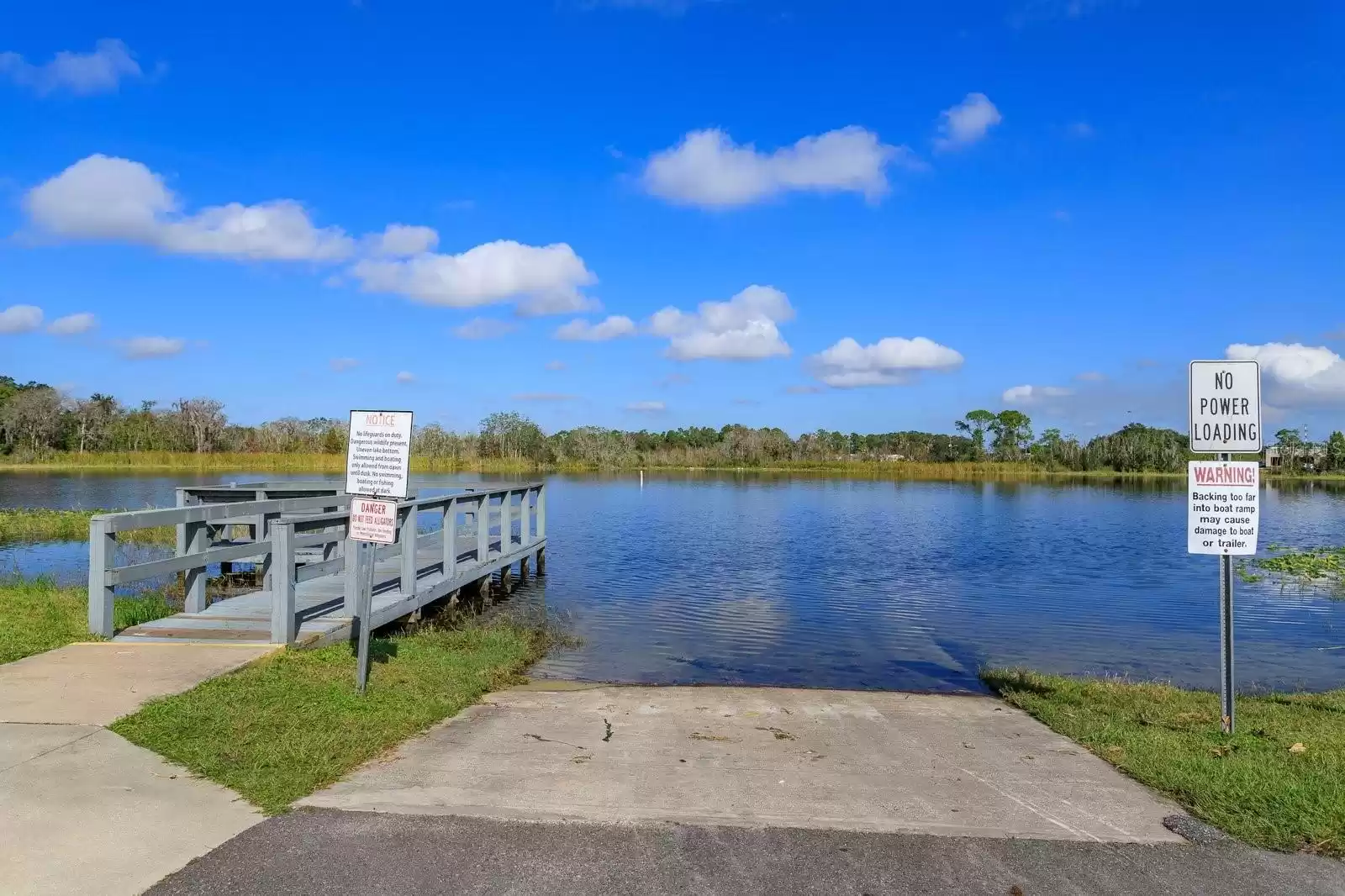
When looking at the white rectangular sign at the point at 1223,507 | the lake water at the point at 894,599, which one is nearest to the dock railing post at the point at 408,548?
the lake water at the point at 894,599

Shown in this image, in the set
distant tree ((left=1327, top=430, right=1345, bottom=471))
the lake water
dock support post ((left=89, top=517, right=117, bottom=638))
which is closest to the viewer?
dock support post ((left=89, top=517, right=117, bottom=638))

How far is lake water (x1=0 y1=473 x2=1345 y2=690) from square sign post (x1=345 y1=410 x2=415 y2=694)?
383 cm

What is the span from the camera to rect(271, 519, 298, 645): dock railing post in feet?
29.3

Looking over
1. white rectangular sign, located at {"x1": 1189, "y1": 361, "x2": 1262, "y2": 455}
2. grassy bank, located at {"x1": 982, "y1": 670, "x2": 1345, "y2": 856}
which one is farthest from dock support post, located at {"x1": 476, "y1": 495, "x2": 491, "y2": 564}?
white rectangular sign, located at {"x1": 1189, "y1": 361, "x2": 1262, "y2": 455}

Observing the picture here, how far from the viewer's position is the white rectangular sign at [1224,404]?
7102 millimetres

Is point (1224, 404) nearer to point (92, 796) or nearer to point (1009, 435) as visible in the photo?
point (92, 796)

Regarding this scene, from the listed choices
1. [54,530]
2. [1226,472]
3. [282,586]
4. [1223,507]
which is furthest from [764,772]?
[54,530]

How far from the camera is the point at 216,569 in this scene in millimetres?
17094

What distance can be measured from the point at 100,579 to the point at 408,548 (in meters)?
3.50

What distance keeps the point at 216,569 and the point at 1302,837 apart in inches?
661

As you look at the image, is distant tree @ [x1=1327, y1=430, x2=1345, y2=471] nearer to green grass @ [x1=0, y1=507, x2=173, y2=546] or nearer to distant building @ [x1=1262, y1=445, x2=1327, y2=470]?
distant building @ [x1=1262, y1=445, x2=1327, y2=470]

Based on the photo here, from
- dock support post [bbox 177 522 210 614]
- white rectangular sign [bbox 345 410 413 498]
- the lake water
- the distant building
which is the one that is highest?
the distant building

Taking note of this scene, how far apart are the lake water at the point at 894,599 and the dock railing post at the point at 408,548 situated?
207 cm

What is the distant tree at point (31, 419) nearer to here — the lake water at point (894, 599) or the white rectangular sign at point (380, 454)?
the lake water at point (894, 599)
